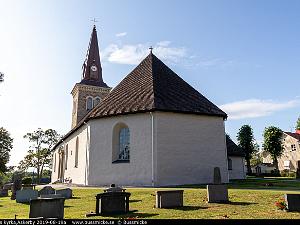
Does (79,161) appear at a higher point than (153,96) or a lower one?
lower

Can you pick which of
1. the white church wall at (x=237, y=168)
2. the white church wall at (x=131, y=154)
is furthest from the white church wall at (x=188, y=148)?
the white church wall at (x=237, y=168)

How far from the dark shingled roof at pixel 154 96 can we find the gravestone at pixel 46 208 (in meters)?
11.8

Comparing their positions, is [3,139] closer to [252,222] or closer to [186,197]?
[186,197]

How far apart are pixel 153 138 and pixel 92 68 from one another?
2508 cm

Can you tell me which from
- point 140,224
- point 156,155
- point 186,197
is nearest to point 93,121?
point 156,155

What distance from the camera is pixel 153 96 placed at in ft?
67.2

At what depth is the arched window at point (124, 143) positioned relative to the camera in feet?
67.6

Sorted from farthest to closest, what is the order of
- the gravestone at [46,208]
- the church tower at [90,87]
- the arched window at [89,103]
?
the arched window at [89,103] < the church tower at [90,87] < the gravestone at [46,208]

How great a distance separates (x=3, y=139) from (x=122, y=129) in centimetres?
3215

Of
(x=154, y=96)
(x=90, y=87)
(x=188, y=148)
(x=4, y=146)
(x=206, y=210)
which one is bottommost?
(x=206, y=210)

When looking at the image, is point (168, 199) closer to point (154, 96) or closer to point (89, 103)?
point (154, 96)

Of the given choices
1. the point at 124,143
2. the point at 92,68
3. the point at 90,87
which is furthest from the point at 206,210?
the point at 92,68

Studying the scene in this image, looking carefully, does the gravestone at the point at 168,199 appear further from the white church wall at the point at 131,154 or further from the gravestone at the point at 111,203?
the white church wall at the point at 131,154

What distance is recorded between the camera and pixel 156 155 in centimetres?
1867
